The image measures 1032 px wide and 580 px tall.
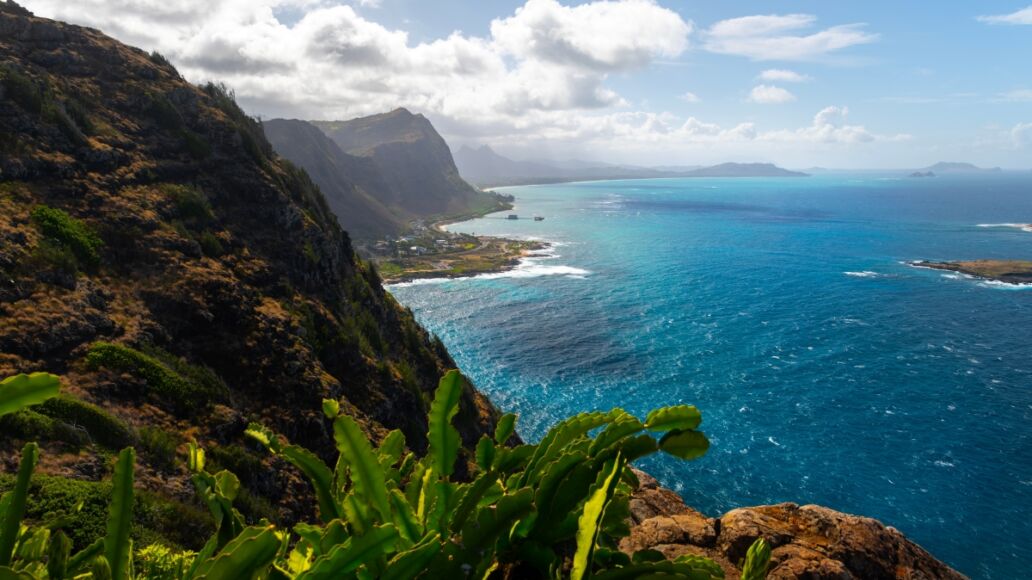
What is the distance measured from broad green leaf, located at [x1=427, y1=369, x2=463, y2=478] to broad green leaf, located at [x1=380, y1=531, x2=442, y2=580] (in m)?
1.26

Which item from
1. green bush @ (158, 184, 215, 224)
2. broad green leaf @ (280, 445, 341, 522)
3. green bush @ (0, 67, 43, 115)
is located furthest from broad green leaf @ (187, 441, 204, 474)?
green bush @ (0, 67, 43, 115)

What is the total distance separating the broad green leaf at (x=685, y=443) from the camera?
414 centimetres

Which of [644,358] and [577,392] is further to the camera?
[644,358]

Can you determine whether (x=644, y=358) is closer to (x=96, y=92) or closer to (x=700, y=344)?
(x=700, y=344)

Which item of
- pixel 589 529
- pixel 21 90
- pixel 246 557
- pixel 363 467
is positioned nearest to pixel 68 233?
pixel 21 90

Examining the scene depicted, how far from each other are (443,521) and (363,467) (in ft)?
2.65

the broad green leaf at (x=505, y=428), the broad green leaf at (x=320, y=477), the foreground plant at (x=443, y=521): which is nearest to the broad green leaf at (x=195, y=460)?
the foreground plant at (x=443, y=521)

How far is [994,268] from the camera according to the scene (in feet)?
408

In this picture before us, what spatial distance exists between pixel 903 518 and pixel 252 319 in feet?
188

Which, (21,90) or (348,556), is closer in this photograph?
(348,556)

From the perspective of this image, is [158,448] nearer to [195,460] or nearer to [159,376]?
[159,376]

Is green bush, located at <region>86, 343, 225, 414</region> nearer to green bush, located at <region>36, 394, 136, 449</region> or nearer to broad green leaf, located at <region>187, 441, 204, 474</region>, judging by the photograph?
green bush, located at <region>36, 394, 136, 449</region>

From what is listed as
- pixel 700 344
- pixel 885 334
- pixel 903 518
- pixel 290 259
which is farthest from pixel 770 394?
pixel 290 259

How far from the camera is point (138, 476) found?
19.6 m
